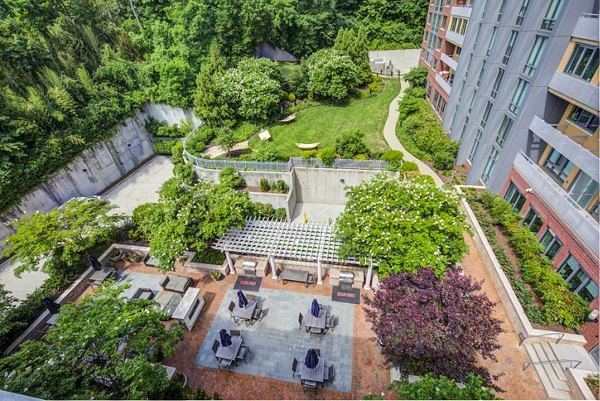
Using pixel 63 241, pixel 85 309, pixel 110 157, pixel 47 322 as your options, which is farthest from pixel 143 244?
pixel 110 157

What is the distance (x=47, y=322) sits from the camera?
16.3 m

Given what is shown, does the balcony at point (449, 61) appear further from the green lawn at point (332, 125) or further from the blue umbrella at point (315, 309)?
the blue umbrella at point (315, 309)

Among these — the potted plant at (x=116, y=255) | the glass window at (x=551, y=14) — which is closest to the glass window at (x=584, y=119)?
the glass window at (x=551, y=14)

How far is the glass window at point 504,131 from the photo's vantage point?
18798mm

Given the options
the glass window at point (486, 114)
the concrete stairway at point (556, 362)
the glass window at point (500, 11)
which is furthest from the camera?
the glass window at point (486, 114)

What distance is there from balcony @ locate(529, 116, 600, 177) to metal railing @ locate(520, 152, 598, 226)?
5.24 ft

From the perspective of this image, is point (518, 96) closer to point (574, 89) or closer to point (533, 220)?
point (574, 89)

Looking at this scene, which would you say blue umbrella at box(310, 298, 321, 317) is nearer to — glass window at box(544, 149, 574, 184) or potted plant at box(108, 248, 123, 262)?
potted plant at box(108, 248, 123, 262)

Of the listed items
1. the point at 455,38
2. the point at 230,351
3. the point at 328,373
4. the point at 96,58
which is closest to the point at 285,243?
the point at 230,351

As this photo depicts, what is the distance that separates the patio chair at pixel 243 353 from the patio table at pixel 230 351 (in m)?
0.26

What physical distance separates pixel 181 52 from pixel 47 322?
102 feet

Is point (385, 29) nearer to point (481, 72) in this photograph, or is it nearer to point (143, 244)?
point (481, 72)

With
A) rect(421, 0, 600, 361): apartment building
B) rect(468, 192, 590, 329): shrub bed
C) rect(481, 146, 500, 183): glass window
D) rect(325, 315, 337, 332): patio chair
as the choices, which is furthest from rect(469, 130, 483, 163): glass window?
rect(325, 315, 337, 332): patio chair

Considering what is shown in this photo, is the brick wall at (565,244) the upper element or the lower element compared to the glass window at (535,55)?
lower
